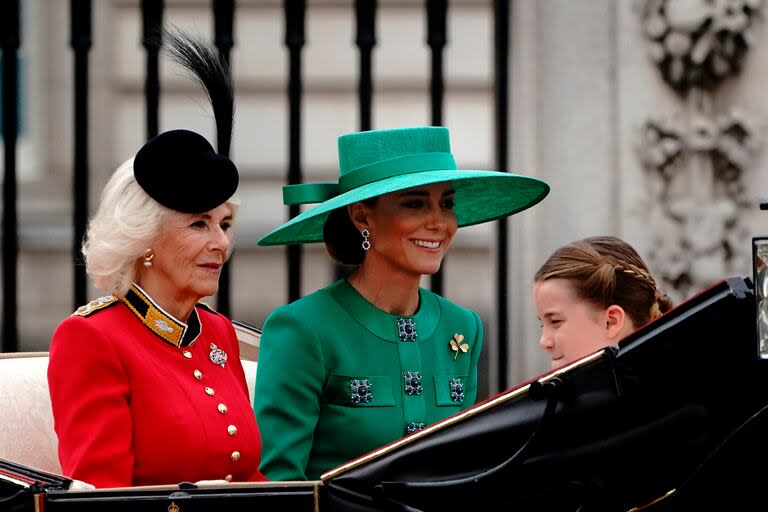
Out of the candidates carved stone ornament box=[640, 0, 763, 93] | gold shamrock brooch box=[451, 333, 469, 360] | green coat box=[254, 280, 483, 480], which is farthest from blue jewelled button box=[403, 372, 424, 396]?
carved stone ornament box=[640, 0, 763, 93]

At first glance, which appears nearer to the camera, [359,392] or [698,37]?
[359,392]

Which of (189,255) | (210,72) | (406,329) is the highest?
(210,72)

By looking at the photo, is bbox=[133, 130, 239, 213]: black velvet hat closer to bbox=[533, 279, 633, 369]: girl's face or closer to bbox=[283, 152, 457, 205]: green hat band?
bbox=[283, 152, 457, 205]: green hat band

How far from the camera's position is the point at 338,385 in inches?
88.5

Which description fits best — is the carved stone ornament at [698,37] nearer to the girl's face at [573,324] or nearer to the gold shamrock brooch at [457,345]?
the girl's face at [573,324]

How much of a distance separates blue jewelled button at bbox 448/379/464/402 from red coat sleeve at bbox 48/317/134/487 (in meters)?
0.61

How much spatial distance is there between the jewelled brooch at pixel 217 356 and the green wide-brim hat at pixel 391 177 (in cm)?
23

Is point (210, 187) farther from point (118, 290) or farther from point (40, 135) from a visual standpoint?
point (40, 135)

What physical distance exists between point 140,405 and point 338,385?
1.27 ft

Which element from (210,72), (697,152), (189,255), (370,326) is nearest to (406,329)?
(370,326)

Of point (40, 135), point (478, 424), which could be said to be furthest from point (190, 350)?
point (40, 135)

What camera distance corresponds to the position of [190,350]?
2.15m

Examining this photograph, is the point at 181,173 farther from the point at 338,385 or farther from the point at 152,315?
the point at 338,385

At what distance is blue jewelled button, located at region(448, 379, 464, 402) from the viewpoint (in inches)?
91.9
